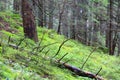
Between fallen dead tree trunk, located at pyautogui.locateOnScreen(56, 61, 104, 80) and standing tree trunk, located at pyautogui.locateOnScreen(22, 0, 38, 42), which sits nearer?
fallen dead tree trunk, located at pyautogui.locateOnScreen(56, 61, 104, 80)

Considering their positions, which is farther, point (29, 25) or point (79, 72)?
point (29, 25)

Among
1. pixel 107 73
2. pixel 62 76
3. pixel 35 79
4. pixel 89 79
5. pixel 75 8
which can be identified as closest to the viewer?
pixel 35 79

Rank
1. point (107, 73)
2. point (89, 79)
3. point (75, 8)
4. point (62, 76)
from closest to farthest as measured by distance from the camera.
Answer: point (62, 76)
point (89, 79)
point (107, 73)
point (75, 8)

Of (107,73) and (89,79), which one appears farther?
(107,73)

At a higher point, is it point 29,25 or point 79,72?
point 29,25

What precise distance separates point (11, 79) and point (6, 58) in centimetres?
230

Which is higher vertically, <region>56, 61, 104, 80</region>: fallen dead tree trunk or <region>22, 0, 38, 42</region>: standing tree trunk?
<region>22, 0, 38, 42</region>: standing tree trunk

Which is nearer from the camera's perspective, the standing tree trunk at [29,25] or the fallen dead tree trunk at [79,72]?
the fallen dead tree trunk at [79,72]

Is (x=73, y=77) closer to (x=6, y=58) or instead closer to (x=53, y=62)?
(x=53, y=62)

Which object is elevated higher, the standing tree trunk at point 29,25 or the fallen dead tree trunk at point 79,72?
→ the standing tree trunk at point 29,25

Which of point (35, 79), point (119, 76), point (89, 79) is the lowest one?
point (119, 76)

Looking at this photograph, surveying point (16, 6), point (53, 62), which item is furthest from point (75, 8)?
point (53, 62)

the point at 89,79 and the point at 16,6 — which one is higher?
the point at 16,6

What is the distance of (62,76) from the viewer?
29.4 feet
